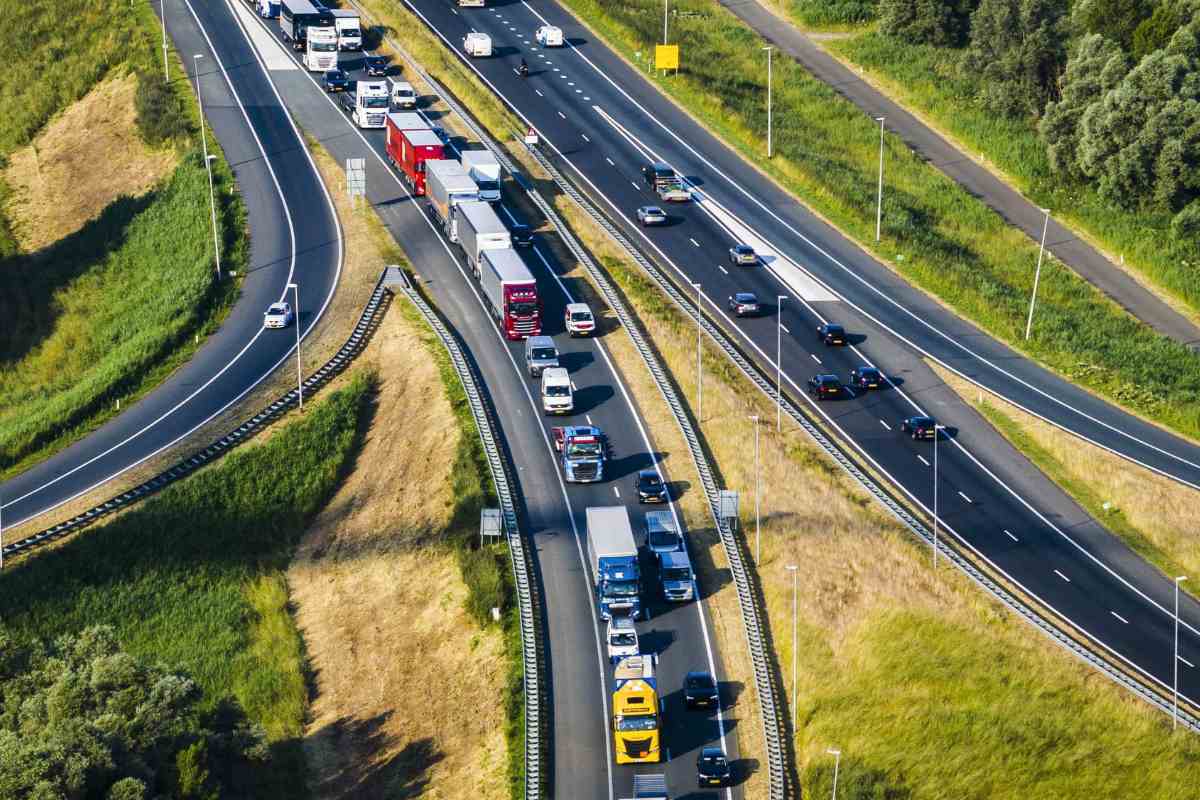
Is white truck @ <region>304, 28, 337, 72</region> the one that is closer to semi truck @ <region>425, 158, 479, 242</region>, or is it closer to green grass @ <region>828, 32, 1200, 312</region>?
semi truck @ <region>425, 158, 479, 242</region>

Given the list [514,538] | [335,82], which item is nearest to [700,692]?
[514,538]

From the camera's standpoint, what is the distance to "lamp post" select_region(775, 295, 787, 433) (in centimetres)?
9469

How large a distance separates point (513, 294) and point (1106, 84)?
A: 2262 inches

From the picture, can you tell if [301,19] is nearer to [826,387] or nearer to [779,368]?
[779,368]

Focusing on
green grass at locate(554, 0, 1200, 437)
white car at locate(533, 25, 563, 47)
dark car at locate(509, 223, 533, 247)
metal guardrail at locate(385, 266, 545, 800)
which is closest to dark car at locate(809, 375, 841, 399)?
green grass at locate(554, 0, 1200, 437)

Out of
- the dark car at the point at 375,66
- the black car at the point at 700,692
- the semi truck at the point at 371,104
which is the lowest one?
the black car at the point at 700,692

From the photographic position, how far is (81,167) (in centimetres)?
13512

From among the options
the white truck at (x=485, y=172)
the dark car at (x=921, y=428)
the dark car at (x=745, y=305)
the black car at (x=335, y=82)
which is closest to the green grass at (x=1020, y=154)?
the dark car at (x=921, y=428)

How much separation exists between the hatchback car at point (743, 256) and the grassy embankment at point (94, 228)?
34.0m

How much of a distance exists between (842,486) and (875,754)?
21.4 m

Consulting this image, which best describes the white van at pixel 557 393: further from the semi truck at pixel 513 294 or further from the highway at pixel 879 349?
the highway at pixel 879 349

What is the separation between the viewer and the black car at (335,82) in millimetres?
140375

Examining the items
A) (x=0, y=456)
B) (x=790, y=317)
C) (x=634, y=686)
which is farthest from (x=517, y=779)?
(x=790, y=317)

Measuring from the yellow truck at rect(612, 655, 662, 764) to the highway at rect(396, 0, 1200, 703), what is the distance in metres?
24.8
